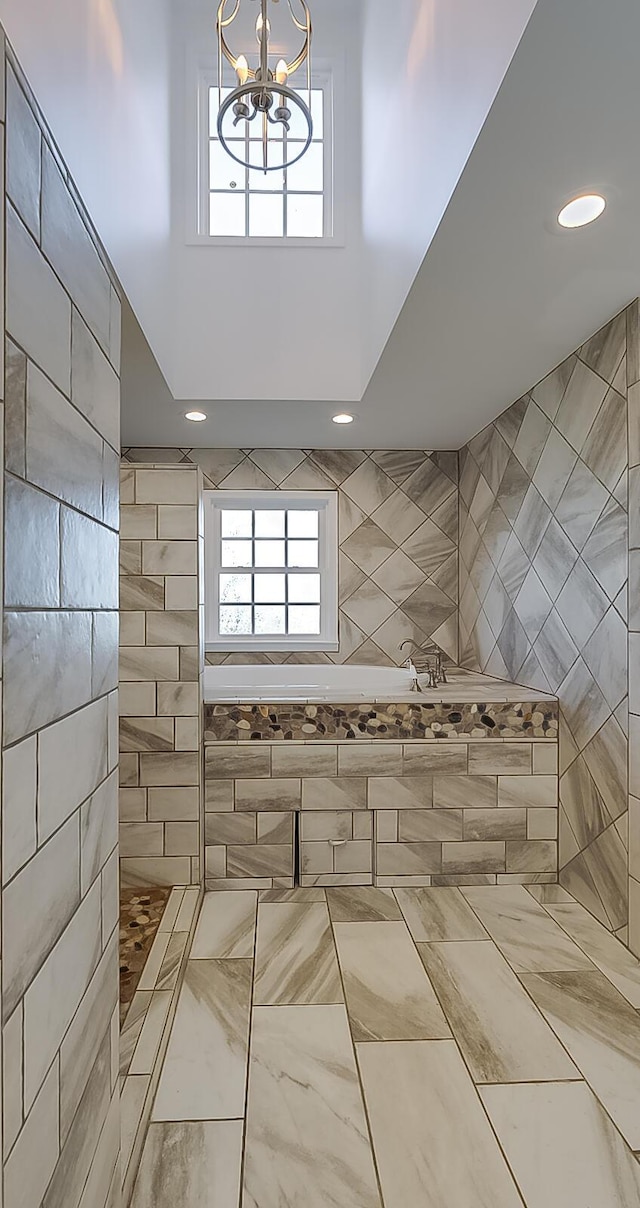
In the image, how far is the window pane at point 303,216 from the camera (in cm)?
407

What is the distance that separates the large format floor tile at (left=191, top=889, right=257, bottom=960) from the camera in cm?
261

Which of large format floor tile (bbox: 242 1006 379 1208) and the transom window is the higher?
the transom window

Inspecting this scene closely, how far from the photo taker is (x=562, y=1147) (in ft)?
5.41

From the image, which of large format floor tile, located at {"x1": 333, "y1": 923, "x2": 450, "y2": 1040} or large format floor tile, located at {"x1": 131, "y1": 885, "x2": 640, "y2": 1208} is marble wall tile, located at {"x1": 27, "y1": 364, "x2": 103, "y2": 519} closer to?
large format floor tile, located at {"x1": 131, "y1": 885, "x2": 640, "y2": 1208}

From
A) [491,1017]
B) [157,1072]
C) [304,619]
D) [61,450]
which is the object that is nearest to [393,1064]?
[491,1017]

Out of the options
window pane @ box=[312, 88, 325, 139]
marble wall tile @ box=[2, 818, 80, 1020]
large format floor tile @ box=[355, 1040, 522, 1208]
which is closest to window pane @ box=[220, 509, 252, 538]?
window pane @ box=[312, 88, 325, 139]

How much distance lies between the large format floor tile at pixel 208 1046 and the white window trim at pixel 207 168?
3.17m

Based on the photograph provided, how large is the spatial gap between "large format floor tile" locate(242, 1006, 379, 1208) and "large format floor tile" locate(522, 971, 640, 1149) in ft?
1.93

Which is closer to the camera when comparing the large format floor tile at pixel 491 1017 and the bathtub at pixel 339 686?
the large format floor tile at pixel 491 1017

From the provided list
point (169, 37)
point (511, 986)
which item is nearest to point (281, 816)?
point (511, 986)

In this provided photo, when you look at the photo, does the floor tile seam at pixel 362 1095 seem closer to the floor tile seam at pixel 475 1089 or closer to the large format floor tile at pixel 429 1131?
the large format floor tile at pixel 429 1131

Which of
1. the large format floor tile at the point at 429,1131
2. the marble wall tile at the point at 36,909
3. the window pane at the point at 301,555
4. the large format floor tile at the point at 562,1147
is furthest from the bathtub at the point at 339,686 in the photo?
the marble wall tile at the point at 36,909

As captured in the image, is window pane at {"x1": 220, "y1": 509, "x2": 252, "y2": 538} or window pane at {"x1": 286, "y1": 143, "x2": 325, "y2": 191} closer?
window pane at {"x1": 286, "y1": 143, "x2": 325, "y2": 191}

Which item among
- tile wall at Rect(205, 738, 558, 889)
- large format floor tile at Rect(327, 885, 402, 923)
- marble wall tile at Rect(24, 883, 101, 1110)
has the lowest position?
large format floor tile at Rect(327, 885, 402, 923)
